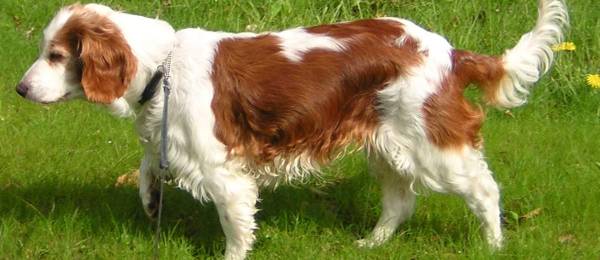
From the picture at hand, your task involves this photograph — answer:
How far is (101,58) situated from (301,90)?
939 mm

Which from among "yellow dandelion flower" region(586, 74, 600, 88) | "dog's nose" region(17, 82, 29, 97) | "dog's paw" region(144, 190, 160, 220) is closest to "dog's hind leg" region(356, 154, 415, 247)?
"dog's paw" region(144, 190, 160, 220)

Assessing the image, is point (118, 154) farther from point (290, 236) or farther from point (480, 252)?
point (480, 252)

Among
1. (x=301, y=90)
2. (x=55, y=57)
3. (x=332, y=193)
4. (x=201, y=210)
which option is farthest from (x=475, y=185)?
(x=55, y=57)

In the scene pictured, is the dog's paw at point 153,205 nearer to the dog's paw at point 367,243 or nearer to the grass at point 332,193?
the grass at point 332,193

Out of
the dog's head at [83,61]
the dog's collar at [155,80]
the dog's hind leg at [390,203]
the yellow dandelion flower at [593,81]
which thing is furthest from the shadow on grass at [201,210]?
the yellow dandelion flower at [593,81]

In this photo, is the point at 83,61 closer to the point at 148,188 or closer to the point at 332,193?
the point at 148,188

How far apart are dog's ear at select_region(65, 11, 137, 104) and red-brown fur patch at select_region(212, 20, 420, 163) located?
421 millimetres

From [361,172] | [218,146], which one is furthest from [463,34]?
[218,146]

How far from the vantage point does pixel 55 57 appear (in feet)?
16.0

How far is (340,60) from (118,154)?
2.04 m

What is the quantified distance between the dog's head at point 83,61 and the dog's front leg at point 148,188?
23.4 inches

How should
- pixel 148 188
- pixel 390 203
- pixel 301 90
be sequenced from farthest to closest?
pixel 390 203 < pixel 148 188 < pixel 301 90

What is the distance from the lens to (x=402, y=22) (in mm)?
5156

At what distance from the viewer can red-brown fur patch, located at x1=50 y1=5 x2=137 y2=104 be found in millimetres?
4770
